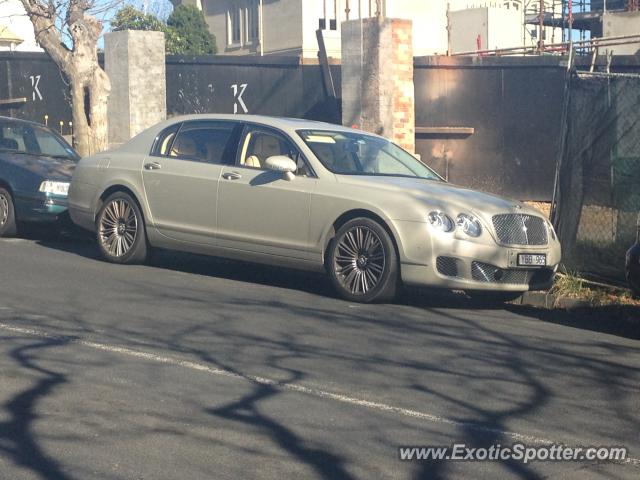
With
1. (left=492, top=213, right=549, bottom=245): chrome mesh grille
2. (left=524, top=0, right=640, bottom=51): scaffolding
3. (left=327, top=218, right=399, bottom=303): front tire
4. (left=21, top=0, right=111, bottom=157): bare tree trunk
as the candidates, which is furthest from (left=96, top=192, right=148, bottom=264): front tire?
(left=524, top=0, right=640, bottom=51): scaffolding

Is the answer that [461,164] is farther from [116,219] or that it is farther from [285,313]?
[285,313]

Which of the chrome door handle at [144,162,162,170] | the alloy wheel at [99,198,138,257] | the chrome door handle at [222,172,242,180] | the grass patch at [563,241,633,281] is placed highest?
the chrome door handle at [144,162,162,170]

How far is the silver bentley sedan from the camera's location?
→ 936 cm

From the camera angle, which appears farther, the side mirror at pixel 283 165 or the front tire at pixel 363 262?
the side mirror at pixel 283 165

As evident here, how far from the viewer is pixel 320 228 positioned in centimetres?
988

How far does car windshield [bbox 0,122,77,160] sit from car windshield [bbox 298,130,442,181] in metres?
5.16

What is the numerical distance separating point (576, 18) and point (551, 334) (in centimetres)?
2935

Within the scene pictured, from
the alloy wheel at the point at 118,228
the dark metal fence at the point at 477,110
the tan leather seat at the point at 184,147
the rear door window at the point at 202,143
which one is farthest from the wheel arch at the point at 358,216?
the dark metal fence at the point at 477,110

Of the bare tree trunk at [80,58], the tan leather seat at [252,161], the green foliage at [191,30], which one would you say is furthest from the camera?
the green foliage at [191,30]

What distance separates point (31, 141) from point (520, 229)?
7582 millimetres

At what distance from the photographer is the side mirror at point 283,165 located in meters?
9.98

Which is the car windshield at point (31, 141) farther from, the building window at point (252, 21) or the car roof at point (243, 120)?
the building window at point (252, 21)

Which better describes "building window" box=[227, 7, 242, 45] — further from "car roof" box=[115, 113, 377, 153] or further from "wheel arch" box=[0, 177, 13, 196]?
"car roof" box=[115, 113, 377, 153]

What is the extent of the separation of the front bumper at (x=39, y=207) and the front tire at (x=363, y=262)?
488cm
